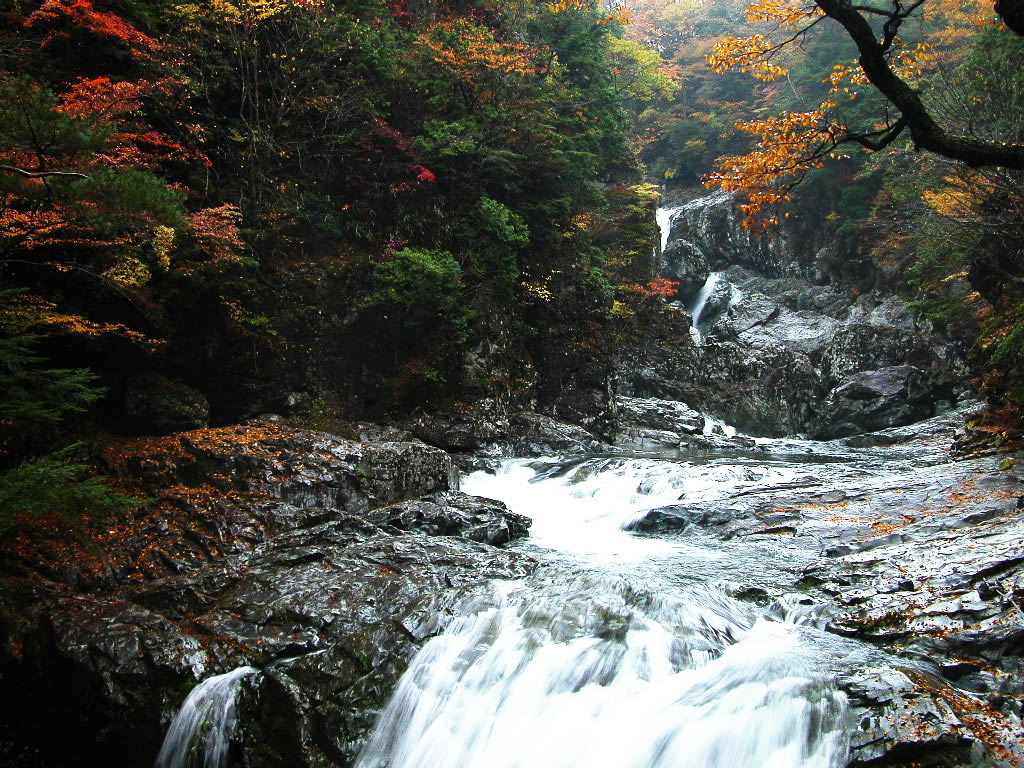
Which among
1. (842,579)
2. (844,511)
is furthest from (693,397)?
(842,579)

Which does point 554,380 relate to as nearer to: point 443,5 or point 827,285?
point 443,5

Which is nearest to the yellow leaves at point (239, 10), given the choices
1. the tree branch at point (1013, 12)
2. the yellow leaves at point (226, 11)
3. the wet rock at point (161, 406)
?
the yellow leaves at point (226, 11)

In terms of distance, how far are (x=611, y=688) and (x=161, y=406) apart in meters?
8.12

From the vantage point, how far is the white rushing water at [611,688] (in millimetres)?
3617

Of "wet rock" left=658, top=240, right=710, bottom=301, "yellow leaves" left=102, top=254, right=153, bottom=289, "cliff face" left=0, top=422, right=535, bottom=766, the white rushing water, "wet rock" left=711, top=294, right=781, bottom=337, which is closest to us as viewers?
the white rushing water

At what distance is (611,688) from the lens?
422 centimetres

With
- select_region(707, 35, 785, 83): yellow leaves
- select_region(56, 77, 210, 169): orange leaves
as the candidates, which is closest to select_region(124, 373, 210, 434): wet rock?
select_region(56, 77, 210, 169): orange leaves

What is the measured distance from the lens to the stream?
11.9ft

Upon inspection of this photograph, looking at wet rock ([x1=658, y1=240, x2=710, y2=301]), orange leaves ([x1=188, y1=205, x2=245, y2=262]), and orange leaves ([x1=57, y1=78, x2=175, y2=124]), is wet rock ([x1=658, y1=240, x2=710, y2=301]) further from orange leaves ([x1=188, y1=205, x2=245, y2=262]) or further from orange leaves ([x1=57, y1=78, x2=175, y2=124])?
orange leaves ([x1=57, y1=78, x2=175, y2=124])

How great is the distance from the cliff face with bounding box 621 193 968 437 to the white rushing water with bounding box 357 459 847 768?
16.7 metres

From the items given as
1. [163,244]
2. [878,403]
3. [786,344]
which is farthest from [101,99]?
[786,344]

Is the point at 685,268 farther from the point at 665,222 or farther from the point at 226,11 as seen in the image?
the point at 226,11

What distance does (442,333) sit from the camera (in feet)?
45.1

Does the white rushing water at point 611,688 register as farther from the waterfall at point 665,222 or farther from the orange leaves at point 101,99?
the waterfall at point 665,222
